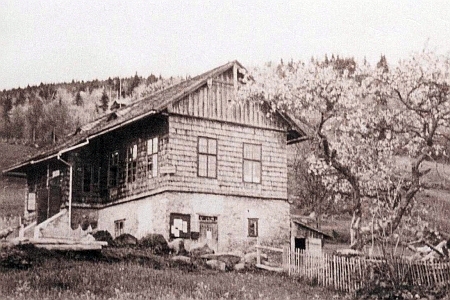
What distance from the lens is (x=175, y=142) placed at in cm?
2134

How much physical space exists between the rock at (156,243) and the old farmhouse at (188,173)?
0.86 meters

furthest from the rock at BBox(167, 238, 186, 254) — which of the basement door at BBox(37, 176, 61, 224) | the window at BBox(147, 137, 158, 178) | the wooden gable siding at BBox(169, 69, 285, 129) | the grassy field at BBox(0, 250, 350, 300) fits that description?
the basement door at BBox(37, 176, 61, 224)

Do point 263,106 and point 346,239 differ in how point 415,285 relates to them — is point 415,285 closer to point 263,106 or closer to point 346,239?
point 263,106

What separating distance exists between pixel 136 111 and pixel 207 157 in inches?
133

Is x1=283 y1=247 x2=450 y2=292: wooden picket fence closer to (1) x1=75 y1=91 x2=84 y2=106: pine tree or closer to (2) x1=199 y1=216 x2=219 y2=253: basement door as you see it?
(2) x1=199 y1=216 x2=219 y2=253: basement door

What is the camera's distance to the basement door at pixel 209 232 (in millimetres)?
21406

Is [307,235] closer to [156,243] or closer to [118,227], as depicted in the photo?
[118,227]

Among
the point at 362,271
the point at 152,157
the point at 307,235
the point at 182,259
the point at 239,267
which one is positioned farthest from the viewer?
the point at 307,235

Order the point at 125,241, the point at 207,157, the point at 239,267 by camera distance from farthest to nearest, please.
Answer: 1. the point at 207,157
2. the point at 125,241
3. the point at 239,267

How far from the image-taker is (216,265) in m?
17.8

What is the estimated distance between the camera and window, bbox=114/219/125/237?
76.6 feet

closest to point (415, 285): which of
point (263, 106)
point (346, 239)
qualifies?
point (263, 106)

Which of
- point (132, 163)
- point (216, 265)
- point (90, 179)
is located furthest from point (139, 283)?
point (90, 179)

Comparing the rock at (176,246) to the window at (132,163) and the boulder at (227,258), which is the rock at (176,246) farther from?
the window at (132,163)
